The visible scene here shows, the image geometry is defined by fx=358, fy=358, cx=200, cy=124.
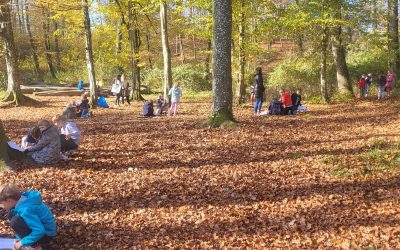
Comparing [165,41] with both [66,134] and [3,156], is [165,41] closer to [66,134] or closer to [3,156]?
[66,134]

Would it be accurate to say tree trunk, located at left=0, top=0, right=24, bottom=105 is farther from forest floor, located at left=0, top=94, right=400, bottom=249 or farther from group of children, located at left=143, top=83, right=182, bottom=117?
forest floor, located at left=0, top=94, right=400, bottom=249

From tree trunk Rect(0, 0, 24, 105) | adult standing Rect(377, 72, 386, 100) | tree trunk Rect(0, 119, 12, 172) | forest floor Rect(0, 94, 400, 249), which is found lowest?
forest floor Rect(0, 94, 400, 249)

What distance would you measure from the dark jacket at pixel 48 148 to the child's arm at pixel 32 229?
3.18 metres

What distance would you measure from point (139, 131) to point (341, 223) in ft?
23.8

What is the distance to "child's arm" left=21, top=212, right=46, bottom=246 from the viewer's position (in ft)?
13.7

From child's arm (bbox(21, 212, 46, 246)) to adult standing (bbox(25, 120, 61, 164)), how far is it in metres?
3.18

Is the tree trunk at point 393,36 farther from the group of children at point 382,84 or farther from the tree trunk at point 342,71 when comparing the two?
the tree trunk at point 342,71

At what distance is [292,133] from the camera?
1033 centimetres

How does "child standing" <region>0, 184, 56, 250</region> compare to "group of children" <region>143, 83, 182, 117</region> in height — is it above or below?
below

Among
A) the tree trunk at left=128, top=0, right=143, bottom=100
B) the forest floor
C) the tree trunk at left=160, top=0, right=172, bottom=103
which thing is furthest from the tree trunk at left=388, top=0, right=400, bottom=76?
the tree trunk at left=128, top=0, right=143, bottom=100

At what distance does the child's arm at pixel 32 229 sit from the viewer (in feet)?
13.7

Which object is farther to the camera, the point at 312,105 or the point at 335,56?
the point at 335,56

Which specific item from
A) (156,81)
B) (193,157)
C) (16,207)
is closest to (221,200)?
(193,157)

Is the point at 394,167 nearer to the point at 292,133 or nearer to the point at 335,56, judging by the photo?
the point at 292,133
